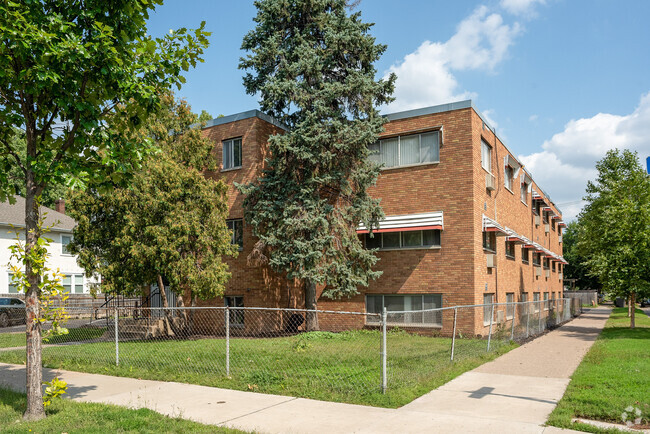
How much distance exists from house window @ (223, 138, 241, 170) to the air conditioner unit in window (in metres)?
9.34

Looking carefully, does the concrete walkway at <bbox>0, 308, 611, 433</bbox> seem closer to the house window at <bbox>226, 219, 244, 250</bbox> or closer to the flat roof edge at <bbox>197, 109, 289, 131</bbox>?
the house window at <bbox>226, 219, 244, 250</bbox>

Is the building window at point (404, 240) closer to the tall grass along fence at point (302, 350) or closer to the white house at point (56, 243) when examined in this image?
the tall grass along fence at point (302, 350)

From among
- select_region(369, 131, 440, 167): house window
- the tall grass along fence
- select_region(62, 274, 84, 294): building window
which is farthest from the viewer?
select_region(62, 274, 84, 294): building window

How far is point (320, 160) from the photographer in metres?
16.6

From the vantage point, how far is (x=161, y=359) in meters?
11.6

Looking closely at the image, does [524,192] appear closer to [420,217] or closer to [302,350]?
[420,217]

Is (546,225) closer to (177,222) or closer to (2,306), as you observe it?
(177,222)

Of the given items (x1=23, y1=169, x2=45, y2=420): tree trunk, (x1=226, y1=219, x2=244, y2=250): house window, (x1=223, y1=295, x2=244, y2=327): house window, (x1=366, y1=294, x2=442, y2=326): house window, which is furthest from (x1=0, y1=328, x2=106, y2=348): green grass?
(x1=366, y1=294, x2=442, y2=326): house window

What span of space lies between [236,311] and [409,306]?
6148mm

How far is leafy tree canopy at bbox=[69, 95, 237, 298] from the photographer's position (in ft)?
49.2

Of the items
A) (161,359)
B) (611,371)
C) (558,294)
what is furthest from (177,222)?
(558,294)

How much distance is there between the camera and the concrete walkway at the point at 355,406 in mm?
6652

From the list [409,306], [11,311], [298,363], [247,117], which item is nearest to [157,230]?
[247,117]

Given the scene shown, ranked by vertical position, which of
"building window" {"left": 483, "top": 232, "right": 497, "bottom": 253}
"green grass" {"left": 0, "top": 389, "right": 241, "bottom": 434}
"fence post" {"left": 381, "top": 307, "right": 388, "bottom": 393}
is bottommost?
"green grass" {"left": 0, "top": 389, "right": 241, "bottom": 434}
